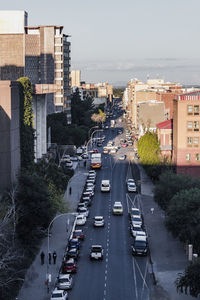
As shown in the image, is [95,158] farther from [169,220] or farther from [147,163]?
[169,220]

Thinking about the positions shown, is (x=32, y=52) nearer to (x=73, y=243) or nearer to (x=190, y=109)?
(x=190, y=109)

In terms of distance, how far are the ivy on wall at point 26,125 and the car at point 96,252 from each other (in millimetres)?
15950

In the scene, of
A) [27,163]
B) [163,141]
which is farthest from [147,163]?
[27,163]

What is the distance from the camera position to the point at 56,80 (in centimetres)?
13212

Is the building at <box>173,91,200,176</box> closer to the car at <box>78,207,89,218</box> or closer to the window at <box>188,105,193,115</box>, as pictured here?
the window at <box>188,105,193,115</box>

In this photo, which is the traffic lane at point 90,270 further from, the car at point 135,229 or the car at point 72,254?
the car at point 135,229

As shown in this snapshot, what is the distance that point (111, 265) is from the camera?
44.4 meters

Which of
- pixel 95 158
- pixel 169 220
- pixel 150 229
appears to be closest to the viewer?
pixel 169 220

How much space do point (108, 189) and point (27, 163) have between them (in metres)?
18.9

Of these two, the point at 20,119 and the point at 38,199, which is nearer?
the point at 38,199

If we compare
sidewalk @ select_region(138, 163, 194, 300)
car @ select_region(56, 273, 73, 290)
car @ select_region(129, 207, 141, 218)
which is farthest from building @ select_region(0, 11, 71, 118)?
car @ select_region(56, 273, 73, 290)

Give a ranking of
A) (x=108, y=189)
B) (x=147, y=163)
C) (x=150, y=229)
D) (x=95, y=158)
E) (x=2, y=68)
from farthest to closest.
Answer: (x=2, y=68)
(x=95, y=158)
(x=147, y=163)
(x=108, y=189)
(x=150, y=229)

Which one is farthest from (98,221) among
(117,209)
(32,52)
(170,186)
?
(32,52)

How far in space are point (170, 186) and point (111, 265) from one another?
16.5 m
